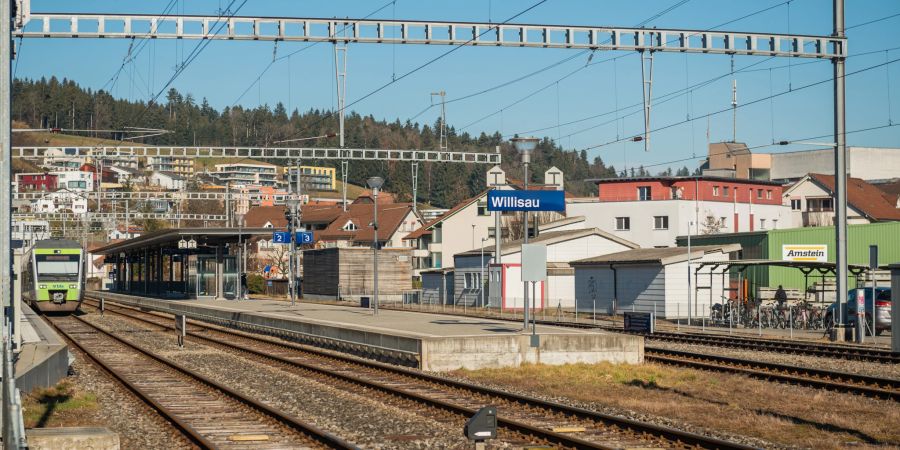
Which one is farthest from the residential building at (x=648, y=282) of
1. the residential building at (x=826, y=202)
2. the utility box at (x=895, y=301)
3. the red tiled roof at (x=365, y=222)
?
the red tiled roof at (x=365, y=222)

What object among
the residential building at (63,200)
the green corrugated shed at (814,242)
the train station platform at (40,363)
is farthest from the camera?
the residential building at (63,200)

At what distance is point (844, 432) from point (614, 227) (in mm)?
79097

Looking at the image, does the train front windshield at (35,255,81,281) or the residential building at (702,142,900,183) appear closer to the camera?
the train front windshield at (35,255,81,281)

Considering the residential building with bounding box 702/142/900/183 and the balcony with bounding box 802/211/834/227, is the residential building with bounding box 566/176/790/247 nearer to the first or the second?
the balcony with bounding box 802/211/834/227

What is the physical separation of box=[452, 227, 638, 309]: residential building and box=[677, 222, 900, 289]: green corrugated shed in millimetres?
7570

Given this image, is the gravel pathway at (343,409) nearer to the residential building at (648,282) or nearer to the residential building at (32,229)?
the residential building at (648,282)

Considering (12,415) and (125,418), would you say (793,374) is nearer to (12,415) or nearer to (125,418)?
(125,418)

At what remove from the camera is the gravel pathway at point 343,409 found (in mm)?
14125

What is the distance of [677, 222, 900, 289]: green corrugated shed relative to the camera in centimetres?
5688

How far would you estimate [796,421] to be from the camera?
50.9ft

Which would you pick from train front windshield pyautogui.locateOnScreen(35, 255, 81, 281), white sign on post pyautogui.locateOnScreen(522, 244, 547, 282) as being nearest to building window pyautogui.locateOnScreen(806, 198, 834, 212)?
train front windshield pyautogui.locateOnScreen(35, 255, 81, 281)

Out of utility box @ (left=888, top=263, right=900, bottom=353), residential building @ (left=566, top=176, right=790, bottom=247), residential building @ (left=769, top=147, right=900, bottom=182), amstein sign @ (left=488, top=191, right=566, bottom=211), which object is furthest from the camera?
residential building @ (left=769, top=147, right=900, bottom=182)

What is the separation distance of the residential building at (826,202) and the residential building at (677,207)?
62.4 inches

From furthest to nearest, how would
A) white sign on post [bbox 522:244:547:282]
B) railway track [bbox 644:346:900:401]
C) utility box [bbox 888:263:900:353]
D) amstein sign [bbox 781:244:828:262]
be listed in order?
amstein sign [bbox 781:244:828:262] < white sign on post [bbox 522:244:547:282] < utility box [bbox 888:263:900:353] < railway track [bbox 644:346:900:401]
